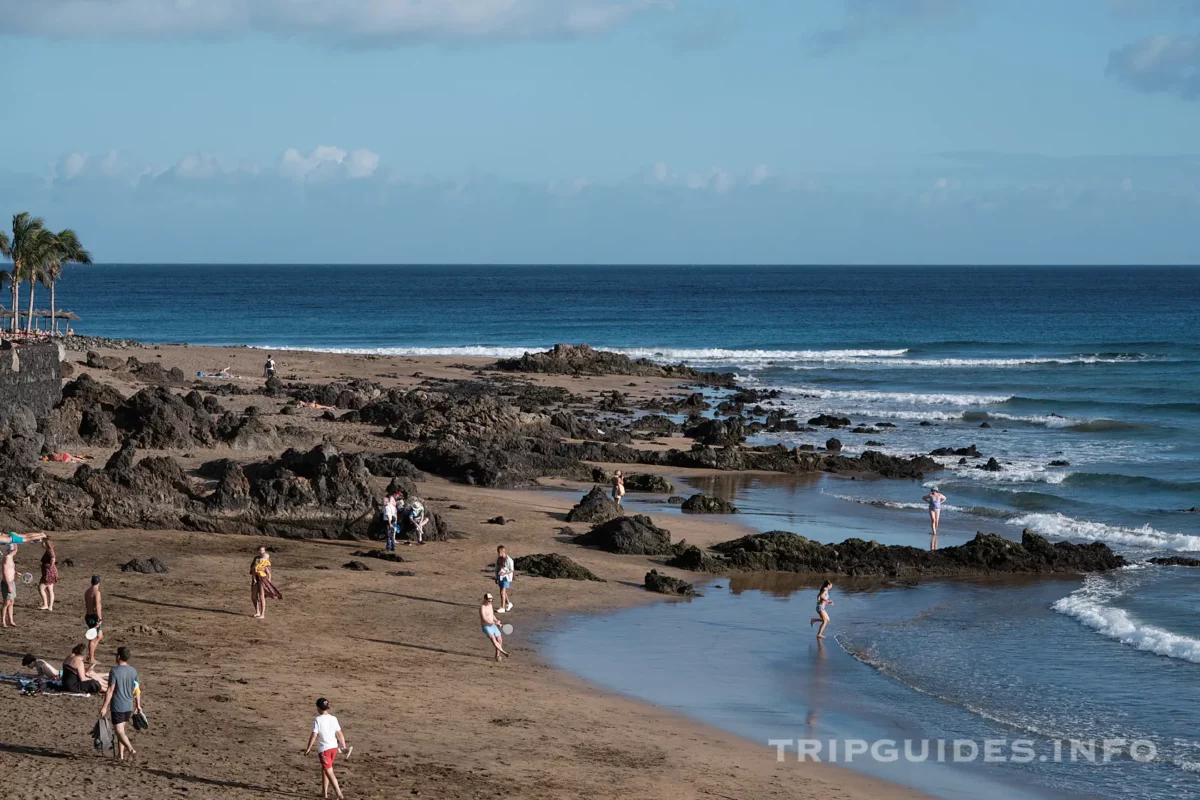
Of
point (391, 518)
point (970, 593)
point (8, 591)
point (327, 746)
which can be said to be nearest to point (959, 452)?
point (970, 593)

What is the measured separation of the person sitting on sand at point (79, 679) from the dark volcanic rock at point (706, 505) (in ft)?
61.2

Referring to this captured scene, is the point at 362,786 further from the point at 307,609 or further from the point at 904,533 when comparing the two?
the point at 904,533

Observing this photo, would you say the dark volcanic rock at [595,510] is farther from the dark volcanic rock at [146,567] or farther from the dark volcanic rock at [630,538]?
the dark volcanic rock at [146,567]

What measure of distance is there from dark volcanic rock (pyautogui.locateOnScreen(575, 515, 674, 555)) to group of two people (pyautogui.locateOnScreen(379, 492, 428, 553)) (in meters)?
3.43

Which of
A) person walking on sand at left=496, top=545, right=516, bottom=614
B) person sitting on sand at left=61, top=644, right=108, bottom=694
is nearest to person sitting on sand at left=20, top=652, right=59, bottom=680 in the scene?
person sitting on sand at left=61, top=644, right=108, bottom=694

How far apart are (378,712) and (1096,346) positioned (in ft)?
258

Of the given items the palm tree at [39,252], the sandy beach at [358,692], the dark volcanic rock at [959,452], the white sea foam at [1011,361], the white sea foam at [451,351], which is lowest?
the sandy beach at [358,692]

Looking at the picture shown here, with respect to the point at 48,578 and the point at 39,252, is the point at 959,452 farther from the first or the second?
the point at 39,252

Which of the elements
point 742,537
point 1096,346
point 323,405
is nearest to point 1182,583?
point 742,537

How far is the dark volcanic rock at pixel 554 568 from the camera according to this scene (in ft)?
81.0

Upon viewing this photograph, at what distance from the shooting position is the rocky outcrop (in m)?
67.8

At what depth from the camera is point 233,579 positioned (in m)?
22.6

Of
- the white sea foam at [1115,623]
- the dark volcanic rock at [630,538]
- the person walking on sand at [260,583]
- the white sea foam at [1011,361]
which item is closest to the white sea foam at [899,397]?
the white sea foam at [1011,361]

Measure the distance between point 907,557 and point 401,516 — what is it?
34.4ft
